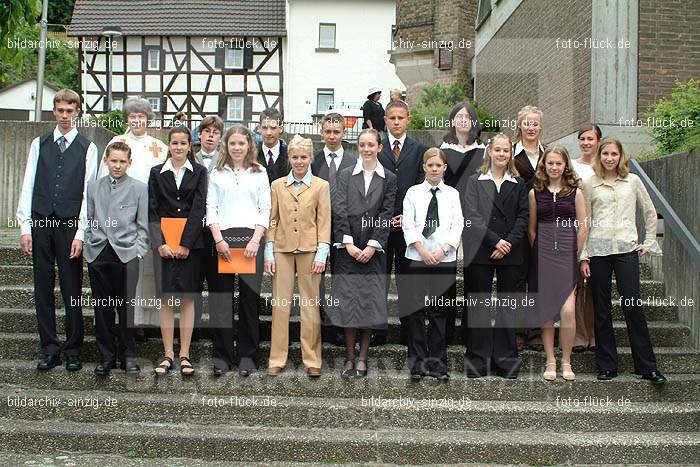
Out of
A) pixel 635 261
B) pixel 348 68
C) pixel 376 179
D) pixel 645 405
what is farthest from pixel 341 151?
pixel 348 68

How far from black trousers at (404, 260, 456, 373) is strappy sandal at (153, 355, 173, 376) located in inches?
72.8

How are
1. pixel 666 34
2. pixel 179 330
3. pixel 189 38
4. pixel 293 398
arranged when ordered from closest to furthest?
pixel 293 398, pixel 179 330, pixel 666 34, pixel 189 38

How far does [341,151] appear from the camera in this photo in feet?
24.2

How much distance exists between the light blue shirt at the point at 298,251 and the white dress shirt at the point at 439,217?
2.12ft

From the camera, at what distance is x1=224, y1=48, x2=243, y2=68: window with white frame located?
39.2 m

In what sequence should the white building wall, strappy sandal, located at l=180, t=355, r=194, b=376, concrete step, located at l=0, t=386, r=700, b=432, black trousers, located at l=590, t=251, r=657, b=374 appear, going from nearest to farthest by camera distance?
concrete step, located at l=0, t=386, r=700, b=432 < strappy sandal, located at l=180, t=355, r=194, b=376 < black trousers, located at l=590, t=251, r=657, b=374 < the white building wall

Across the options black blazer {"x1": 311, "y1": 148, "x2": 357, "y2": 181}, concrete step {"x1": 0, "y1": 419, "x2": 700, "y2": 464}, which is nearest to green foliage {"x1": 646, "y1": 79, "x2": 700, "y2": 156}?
black blazer {"x1": 311, "y1": 148, "x2": 357, "y2": 181}

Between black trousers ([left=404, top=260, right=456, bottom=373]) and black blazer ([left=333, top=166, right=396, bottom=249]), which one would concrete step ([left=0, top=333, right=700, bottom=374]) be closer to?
black trousers ([left=404, top=260, right=456, bottom=373])

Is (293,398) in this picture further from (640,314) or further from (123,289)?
(640,314)

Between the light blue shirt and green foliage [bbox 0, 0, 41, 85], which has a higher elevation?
green foliage [bbox 0, 0, 41, 85]

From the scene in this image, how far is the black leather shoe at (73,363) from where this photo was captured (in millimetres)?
6578

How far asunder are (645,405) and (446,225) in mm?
2016

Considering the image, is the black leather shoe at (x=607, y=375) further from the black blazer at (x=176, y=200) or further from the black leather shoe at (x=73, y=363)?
the black leather shoe at (x=73, y=363)

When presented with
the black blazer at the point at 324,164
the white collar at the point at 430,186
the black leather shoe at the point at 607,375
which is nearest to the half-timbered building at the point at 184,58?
the black blazer at the point at 324,164
